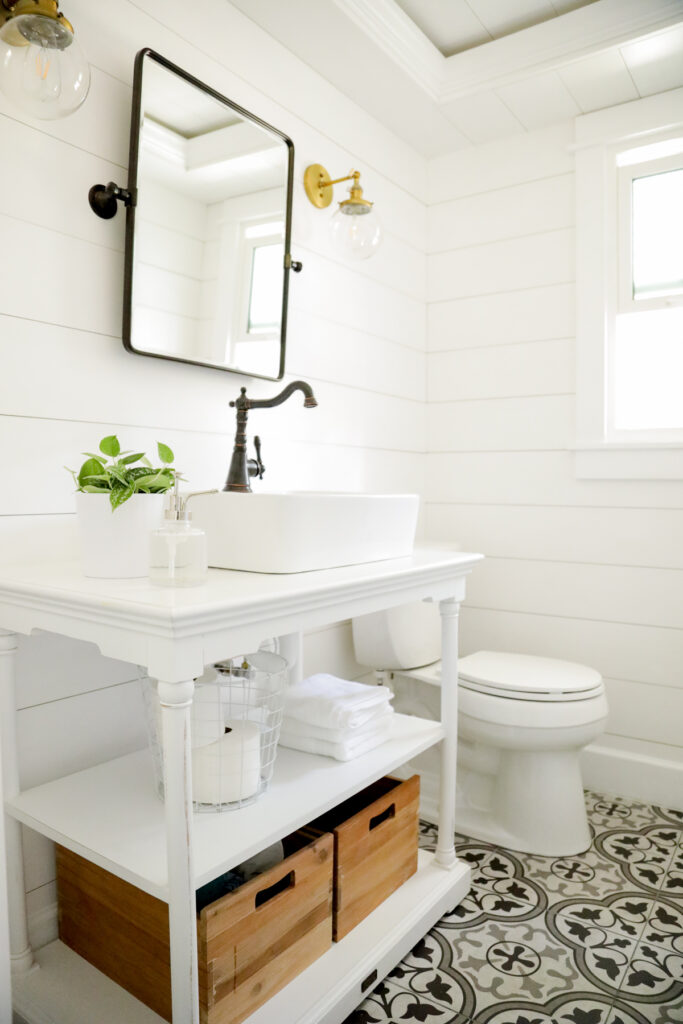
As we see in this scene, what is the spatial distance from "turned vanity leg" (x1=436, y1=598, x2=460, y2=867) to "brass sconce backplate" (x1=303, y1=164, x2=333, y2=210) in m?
1.20

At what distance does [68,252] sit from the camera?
138 centimetres

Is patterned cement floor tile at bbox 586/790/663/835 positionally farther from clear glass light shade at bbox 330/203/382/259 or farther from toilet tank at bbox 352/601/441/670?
clear glass light shade at bbox 330/203/382/259

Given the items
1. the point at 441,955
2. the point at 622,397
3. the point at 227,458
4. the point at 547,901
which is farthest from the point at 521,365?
the point at 441,955

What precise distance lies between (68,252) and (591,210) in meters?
1.68

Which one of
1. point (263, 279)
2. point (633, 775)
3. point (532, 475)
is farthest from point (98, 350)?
point (633, 775)

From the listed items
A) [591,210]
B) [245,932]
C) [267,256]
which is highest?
[591,210]

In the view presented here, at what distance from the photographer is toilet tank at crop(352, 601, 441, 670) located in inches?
80.7

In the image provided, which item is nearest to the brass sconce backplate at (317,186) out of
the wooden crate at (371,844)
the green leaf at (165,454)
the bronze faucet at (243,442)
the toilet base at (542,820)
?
the bronze faucet at (243,442)

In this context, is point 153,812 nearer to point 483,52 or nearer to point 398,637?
point 398,637

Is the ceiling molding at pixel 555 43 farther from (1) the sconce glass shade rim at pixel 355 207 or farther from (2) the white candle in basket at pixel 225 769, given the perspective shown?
(2) the white candle in basket at pixel 225 769

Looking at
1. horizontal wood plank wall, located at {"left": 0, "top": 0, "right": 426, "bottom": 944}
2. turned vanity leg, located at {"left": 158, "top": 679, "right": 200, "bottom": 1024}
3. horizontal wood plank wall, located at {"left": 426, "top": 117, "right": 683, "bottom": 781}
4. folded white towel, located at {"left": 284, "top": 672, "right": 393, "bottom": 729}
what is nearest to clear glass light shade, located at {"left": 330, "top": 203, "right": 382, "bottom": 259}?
horizontal wood plank wall, located at {"left": 0, "top": 0, "right": 426, "bottom": 944}

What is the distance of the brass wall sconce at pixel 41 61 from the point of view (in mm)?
1096

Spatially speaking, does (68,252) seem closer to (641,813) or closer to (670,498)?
(670,498)

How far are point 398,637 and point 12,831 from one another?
1.12 meters
